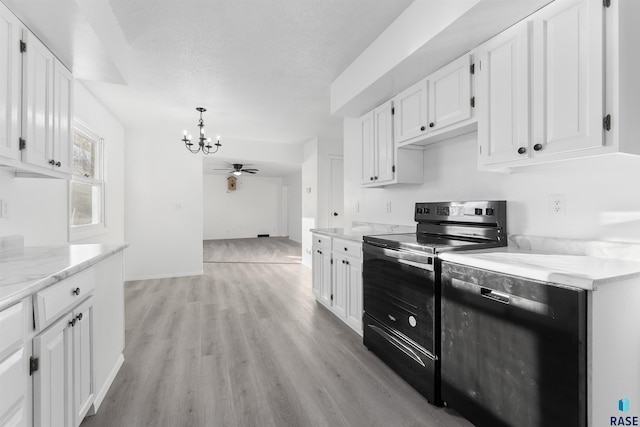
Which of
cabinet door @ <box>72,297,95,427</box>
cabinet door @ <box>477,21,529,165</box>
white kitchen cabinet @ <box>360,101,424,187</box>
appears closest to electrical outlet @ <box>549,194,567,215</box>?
cabinet door @ <box>477,21,529,165</box>

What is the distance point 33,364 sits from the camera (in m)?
1.07

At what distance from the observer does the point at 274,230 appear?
1160 centimetres

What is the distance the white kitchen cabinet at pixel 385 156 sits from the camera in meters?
2.68

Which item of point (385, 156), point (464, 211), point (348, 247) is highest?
point (385, 156)

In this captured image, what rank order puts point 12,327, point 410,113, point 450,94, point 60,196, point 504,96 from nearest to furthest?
point 12,327 → point 504,96 → point 450,94 → point 410,113 → point 60,196

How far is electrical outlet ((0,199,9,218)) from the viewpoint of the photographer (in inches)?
75.2

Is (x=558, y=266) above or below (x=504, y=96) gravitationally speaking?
below

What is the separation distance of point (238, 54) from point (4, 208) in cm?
206

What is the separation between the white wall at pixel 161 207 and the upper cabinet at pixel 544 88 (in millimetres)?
4744

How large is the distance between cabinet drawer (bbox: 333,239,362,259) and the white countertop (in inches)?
38.9

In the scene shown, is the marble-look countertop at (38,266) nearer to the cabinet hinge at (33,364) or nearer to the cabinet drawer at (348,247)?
the cabinet hinge at (33,364)

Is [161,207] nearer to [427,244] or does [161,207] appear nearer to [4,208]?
[4,208]

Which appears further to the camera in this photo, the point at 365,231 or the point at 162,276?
the point at 162,276

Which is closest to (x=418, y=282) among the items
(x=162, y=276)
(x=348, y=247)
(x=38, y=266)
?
(x=348, y=247)
